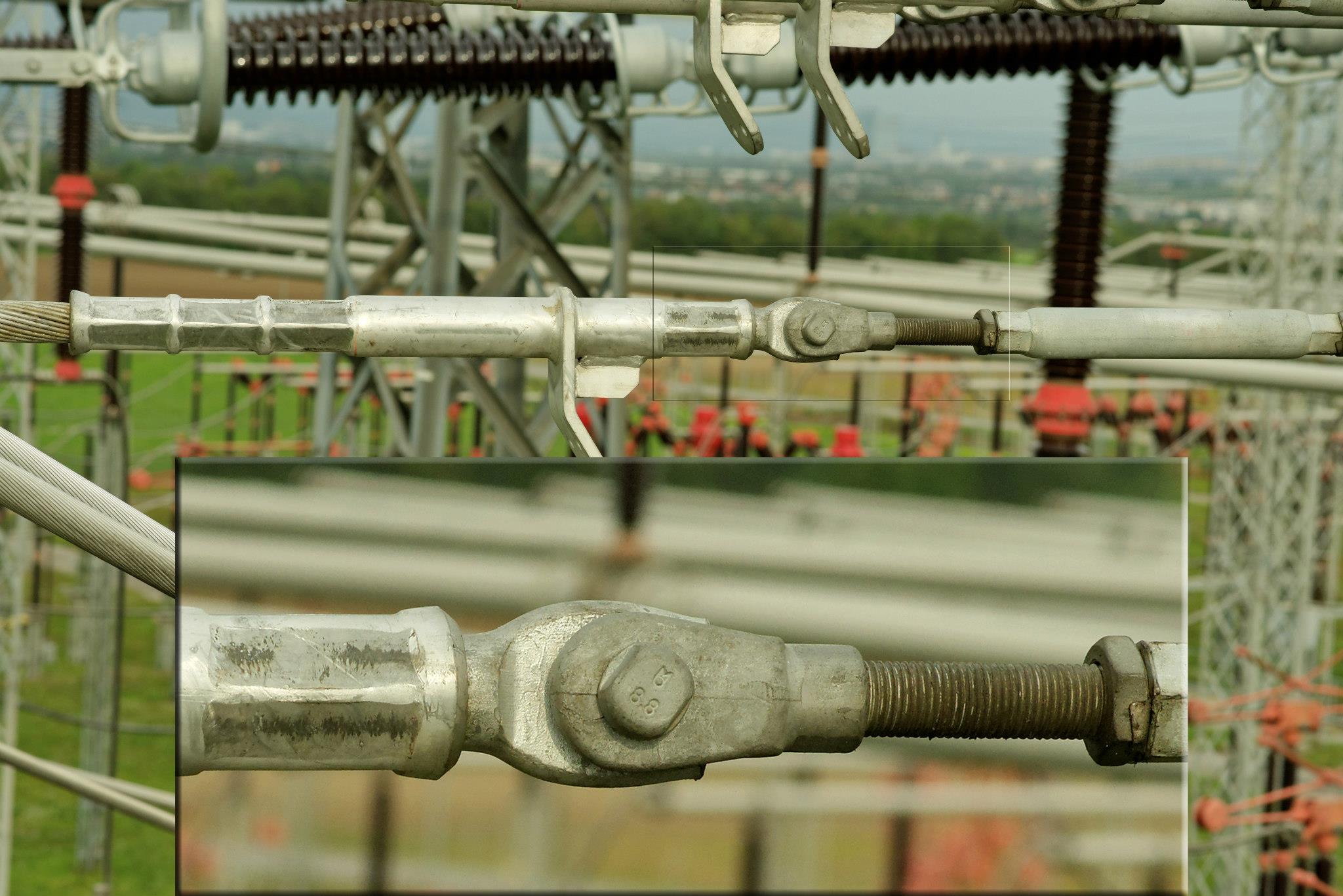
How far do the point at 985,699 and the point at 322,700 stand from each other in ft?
1.71

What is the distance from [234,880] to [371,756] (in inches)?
6.2

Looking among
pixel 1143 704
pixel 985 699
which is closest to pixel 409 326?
pixel 985 699

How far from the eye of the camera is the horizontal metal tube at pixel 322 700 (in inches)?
44.1

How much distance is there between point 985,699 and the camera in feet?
4.21

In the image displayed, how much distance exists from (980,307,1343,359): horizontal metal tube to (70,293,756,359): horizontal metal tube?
36 cm

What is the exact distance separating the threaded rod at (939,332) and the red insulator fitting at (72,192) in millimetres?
6718

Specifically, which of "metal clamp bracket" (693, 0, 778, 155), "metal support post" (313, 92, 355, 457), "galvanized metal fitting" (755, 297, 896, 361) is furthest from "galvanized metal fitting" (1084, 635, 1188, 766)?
"metal support post" (313, 92, 355, 457)

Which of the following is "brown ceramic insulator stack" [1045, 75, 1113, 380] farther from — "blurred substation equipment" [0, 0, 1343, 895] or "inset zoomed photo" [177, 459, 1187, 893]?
"inset zoomed photo" [177, 459, 1187, 893]

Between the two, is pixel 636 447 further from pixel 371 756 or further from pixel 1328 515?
pixel 371 756

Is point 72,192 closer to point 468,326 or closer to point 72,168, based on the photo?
point 72,168

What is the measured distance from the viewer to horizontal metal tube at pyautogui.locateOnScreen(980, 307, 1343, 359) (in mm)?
1805

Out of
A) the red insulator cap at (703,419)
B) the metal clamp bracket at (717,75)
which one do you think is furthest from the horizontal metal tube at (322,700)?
the red insulator cap at (703,419)

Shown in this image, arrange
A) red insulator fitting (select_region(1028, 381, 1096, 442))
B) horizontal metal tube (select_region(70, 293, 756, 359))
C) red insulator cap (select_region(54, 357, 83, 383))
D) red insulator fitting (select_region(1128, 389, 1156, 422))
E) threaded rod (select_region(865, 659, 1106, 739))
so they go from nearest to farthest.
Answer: threaded rod (select_region(865, 659, 1106, 739)) < horizontal metal tube (select_region(70, 293, 756, 359)) < red insulator fitting (select_region(1028, 381, 1096, 442)) < red insulator cap (select_region(54, 357, 83, 383)) < red insulator fitting (select_region(1128, 389, 1156, 422))

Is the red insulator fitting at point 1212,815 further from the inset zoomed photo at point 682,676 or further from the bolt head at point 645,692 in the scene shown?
the bolt head at point 645,692
